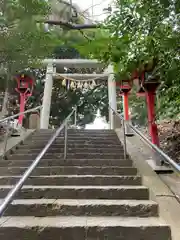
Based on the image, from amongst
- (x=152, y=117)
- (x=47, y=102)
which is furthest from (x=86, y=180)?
(x=47, y=102)

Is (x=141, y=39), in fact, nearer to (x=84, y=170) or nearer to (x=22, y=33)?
(x=22, y=33)

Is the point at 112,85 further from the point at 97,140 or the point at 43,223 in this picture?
the point at 43,223

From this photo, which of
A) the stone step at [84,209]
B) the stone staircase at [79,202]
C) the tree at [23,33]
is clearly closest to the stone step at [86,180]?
the stone staircase at [79,202]

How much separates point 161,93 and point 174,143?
1.92m

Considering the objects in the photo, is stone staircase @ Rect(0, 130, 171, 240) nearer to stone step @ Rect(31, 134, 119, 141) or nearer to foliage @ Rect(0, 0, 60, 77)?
stone step @ Rect(31, 134, 119, 141)

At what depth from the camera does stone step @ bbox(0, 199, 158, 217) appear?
9.22ft

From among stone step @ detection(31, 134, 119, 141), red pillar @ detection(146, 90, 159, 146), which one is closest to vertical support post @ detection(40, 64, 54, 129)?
stone step @ detection(31, 134, 119, 141)

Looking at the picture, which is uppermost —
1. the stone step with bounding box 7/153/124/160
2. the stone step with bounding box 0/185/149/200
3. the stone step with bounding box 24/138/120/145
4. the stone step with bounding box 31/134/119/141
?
the stone step with bounding box 31/134/119/141

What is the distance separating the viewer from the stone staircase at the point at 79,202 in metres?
2.44

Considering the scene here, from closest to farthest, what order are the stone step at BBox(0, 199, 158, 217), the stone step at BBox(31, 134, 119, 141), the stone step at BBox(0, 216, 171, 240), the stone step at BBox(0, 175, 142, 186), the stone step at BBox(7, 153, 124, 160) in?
the stone step at BBox(0, 216, 171, 240)
the stone step at BBox(0, 199, 158, 217)
the stone step at BBox(0, 175, 142, 186)
the stone step at BBox(7, 153, 124, 160)
the stone step at BBox(31, 134, 119, 141)

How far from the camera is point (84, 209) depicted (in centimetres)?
285

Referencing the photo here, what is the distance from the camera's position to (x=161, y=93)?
3.39 m

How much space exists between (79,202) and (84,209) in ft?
0.38

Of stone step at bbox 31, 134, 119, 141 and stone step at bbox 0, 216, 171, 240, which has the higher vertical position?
stone step at bbox 31, 134, 119, 141
